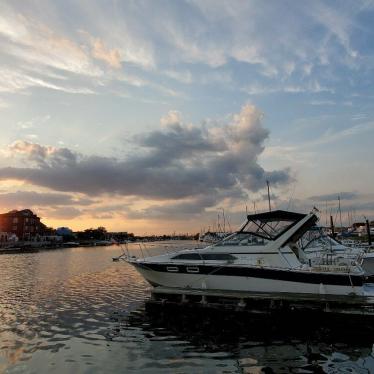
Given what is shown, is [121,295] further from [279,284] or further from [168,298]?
[279,284]

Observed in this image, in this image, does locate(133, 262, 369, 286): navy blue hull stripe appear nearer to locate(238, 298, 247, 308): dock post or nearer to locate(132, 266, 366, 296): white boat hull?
locate(132, 266, 366, 296): white boat hull

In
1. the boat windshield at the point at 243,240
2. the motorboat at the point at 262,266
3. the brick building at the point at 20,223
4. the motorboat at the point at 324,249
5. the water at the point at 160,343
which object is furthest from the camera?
the brick building at the point at 20,223

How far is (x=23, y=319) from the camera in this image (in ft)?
62.8

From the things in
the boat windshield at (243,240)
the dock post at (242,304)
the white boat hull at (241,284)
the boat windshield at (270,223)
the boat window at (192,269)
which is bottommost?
the dock post at (242,304)

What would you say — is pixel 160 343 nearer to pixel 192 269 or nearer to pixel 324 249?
pixel 192 269

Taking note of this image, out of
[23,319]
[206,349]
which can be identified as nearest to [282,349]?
[206,349]

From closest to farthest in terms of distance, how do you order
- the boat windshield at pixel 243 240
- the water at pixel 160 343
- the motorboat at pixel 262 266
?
the water at pixel 160 343, the motorboat at pixel 262 266, the boat windshield at pixel 243 240

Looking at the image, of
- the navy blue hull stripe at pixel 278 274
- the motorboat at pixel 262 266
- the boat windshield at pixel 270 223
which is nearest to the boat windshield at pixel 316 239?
the motorboat at pixel 262 266

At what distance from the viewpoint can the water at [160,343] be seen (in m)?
12.7

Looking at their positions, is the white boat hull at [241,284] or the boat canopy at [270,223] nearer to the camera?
the white boat hull at [241,284]

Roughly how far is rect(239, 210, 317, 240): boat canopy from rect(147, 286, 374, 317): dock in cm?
359

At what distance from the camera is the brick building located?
139 meters

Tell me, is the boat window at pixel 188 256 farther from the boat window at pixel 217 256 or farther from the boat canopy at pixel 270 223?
the boat canopy at pixel 270 223

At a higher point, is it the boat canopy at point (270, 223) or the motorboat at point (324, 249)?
the boat canopy at point (270, 223)
